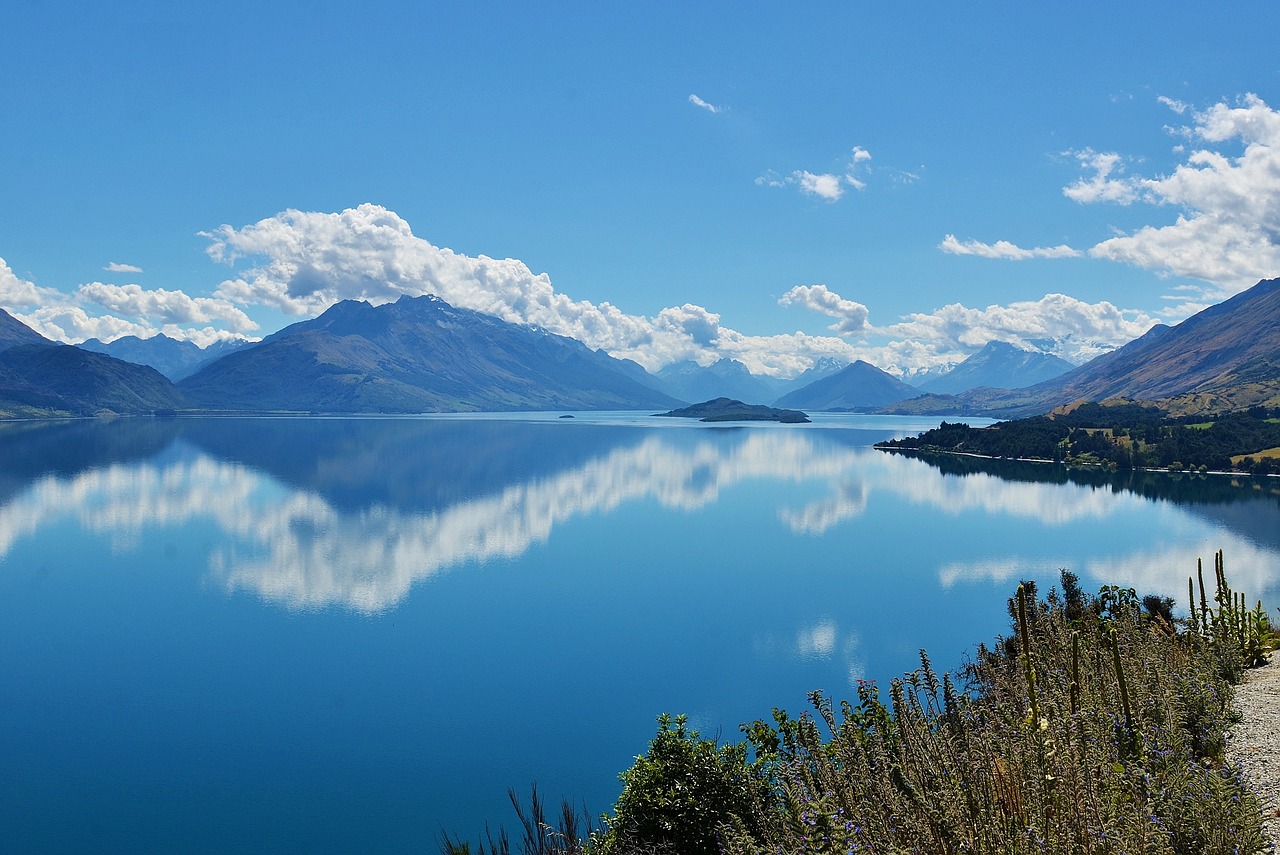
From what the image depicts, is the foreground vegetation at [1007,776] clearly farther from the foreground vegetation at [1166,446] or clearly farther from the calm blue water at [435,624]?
the foreground vegetation at [1166,446]

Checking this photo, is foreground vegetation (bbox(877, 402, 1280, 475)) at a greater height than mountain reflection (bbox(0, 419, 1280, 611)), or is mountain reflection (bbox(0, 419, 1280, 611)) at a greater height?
foreground vegetation (bbox(877, 402, 1280, 475))

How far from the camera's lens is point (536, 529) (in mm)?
84812

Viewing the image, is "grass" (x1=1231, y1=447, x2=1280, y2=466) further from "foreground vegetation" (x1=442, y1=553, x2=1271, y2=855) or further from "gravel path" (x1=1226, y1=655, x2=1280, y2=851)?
"gravel path" (x1=1226, y1=655, x2=1280, y2=851)

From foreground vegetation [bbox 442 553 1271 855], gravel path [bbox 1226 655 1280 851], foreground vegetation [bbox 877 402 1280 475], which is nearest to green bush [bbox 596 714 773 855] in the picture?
foreground vegetation [bbox 442 553 1271 855]

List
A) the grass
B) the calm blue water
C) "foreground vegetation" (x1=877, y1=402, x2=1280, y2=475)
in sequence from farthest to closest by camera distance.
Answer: "foreground vegetation" (x1=877, y1=402, x2=1280, y2=475) < the grass < the calm blue water

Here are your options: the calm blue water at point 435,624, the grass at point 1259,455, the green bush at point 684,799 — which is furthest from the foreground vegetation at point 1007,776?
the grass at point 1259,455

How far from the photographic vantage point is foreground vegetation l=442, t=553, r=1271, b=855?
27.6 feet

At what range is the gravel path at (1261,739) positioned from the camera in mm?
11416

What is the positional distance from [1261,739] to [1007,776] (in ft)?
26.9

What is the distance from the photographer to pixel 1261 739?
47.8ft

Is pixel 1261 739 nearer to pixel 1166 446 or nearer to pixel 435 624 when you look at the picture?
pixel 435 624

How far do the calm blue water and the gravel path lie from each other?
51.7 ft

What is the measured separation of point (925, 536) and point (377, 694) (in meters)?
62.2

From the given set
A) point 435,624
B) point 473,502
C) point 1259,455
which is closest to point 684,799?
point 435,624
